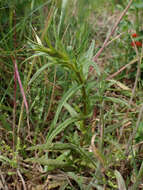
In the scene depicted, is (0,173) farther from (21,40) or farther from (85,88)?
(21,40)

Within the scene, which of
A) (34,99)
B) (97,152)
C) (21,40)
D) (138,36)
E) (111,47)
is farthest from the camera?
(111,47)

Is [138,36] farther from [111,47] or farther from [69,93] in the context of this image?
[69,93]

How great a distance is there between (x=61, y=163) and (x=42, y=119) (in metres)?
0.28

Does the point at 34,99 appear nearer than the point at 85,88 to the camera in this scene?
No

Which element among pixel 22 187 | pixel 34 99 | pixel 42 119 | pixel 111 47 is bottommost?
pixel 22 187

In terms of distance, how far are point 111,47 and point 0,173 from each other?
3.15 feet

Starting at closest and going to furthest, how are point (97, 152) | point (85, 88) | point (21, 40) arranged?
1. point (97, 152)
2. point (85, 88)
3. point (21, 40)

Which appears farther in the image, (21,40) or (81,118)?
(21,40)

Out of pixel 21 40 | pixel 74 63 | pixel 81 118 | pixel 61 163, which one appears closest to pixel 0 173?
pixel 61 163

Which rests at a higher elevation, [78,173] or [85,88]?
[85,88]

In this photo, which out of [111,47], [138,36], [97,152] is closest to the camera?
[97,152]

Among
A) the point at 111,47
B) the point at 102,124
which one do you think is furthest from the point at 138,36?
the point at 102,124

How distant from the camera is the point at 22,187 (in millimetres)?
995

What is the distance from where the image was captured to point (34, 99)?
3.61 feet
